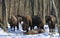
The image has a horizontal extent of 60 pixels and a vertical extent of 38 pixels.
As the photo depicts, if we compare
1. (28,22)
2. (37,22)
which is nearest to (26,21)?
(28,22)

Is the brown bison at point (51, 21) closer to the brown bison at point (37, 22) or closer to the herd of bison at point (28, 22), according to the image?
the herd of bison at point (28, 22)

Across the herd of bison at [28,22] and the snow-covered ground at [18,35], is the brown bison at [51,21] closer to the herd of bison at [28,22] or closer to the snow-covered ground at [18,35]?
the herd of bison at [28,22]

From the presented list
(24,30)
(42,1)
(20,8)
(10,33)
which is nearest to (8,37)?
(10,33)

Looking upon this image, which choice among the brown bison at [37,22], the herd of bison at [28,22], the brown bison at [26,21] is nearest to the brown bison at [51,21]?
the herd of bison at [28,22]

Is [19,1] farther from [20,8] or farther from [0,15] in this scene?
[0,15]

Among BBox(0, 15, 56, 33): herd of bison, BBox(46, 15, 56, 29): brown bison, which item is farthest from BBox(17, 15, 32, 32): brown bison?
BBox(46, 15, 56, 29): brown bison

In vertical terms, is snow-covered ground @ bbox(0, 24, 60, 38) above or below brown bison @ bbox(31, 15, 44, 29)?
below

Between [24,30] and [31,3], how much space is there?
40 cm

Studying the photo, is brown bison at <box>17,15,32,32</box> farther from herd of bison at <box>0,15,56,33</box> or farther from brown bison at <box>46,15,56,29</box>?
brown bison at <box>46,15,56,29</box>

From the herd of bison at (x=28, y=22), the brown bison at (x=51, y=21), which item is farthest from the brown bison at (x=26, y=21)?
the brown bison at (x=51, y=21)

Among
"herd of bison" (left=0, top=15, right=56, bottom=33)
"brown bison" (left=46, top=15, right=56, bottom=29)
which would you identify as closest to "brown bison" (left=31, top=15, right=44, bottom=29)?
"herd of bison" (left=0, top=15, right=56, bottom=33)

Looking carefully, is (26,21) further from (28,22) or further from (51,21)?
(51,21)

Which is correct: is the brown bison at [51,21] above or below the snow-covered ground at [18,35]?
above

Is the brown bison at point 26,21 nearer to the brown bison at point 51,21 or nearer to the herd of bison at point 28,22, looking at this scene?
the herd of bison at point 28,22
